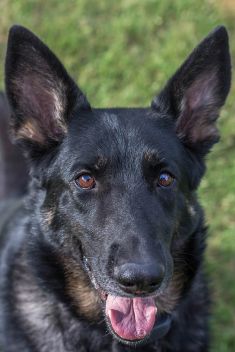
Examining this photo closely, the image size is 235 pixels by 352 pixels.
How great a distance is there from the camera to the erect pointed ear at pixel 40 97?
12.5 ft

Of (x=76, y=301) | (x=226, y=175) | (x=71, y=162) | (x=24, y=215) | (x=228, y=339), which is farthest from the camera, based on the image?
(x=226, y=175)

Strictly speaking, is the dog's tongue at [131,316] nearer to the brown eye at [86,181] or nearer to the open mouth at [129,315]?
the open mouth at [129,315]

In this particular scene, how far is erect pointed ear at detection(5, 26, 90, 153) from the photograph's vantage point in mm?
3801

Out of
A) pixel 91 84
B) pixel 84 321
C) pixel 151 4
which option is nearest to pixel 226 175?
pixel 91 84

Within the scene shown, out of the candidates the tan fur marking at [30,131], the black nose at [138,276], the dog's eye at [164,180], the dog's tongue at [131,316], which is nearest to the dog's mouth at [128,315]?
the dog's tongue at [131,316]

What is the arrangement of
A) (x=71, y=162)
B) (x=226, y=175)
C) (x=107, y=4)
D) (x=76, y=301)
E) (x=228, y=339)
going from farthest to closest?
(x=107, y=4) < (x=226, y=175) < (x=228, y=339) < (x=76, y=301) < (x=71, y=162)

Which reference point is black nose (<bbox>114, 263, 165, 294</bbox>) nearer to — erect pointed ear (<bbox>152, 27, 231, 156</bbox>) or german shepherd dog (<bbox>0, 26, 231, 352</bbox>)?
german shepherd dog (<bbox>0, 26, 231, 352</bbox>)

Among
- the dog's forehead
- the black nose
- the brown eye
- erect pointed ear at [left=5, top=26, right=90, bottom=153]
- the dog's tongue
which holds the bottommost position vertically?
the dog's tongue

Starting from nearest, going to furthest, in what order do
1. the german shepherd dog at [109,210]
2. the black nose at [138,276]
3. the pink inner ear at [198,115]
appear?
the black nose at [138,276], the german shepherd dog at [109,210], the pink inner ear at [198,115]

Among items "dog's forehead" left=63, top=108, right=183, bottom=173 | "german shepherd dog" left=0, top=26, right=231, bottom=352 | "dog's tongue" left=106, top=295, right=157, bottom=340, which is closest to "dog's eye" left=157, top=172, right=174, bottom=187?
"german shepherd dog" left=0, top=26, right=231, bottom=352

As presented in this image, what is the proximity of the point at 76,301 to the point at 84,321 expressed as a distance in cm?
16

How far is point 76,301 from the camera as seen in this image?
13.4 feet

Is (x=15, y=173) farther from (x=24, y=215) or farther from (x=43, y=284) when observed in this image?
(x=43, y=284)

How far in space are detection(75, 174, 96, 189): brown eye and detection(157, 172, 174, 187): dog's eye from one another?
391 millimetres
